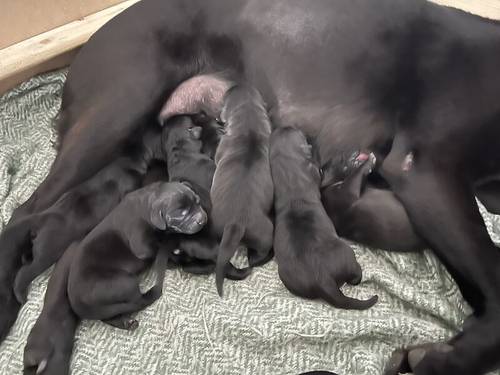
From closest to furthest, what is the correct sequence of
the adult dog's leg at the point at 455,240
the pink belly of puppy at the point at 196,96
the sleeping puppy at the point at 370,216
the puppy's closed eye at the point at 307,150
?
the adult dog's leg at the point at 455,240 → the sleeping puppy at the point at 370,216 → the puppy's closed eye at the point at 307,150 → the pink belly of puppy at the point at 196,96

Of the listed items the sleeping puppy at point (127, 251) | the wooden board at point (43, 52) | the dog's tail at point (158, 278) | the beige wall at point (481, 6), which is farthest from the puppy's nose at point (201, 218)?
the beige wall at point (481, 6)

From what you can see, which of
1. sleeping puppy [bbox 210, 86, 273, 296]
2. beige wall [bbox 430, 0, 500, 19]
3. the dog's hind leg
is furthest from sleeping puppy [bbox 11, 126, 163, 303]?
beige wall [bbox 430, 0, 500, 19]

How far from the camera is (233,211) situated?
1.50 m

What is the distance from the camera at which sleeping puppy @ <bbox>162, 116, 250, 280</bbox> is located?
5.09ft

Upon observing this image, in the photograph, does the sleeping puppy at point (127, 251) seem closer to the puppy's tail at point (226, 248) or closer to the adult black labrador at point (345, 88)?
the puppy's tail at point (226, 248)

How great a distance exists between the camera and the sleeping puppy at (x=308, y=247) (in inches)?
55.9

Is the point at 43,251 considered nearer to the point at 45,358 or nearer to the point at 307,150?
the point at 45,358

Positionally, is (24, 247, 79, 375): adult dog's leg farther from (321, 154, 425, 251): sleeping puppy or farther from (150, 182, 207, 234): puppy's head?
(321, 154, 425, 251): sleeping puppy

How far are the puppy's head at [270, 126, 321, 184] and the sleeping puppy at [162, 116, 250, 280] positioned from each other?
17 cm

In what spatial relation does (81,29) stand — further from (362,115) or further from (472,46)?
(472,46)

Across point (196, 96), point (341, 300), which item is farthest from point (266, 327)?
point (196, 96)

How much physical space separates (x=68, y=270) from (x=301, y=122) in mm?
744

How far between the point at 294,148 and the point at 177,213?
38 cm

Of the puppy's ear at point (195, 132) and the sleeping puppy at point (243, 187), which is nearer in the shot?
the sleeping puppy at point (243, 187)
